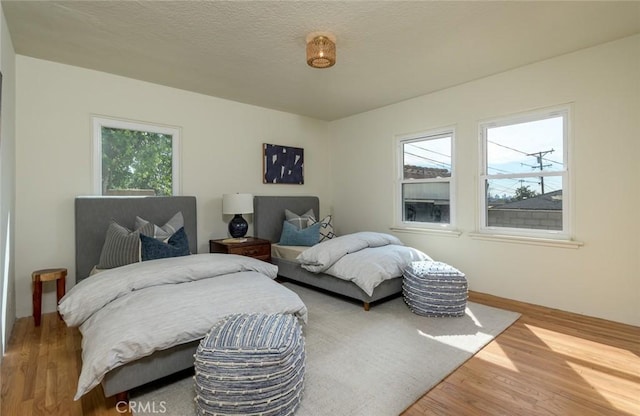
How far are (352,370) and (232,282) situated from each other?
109 centimetres

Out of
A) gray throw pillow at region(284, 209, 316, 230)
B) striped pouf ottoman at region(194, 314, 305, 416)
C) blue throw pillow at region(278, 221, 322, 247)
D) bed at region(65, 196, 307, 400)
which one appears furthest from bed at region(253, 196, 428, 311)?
striped pouf ottoman at region(194, 314, 305, 416)

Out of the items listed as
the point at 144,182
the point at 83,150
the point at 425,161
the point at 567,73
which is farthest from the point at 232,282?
the point at 567,73

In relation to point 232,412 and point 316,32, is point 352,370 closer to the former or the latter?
point 232,412

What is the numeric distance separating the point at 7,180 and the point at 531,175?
195 inches

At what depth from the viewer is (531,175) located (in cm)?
345

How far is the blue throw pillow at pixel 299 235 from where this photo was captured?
436cm

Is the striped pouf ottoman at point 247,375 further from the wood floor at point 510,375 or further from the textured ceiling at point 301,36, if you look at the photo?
the textured ceiling at point 301,36

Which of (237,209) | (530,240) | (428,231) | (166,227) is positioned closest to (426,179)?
(428,231)

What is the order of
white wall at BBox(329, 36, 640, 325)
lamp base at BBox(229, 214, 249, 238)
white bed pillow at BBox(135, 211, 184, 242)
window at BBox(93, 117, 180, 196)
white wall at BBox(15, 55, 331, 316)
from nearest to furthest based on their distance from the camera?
white wall at BBox(329, 36, 640, 325)
white wall at BBox(15, 55, 331, 316)
white bed pillow at BBox(135, 211, 184, 242)
window at BBox(93, 117, 180, 196)
lamp base at BBox(229, 214, 249, 238)

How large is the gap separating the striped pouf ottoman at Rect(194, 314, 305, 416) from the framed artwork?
3.41 m

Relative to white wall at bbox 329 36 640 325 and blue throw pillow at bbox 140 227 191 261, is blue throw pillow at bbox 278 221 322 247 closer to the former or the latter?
white wall at bbox 329 36 640 325

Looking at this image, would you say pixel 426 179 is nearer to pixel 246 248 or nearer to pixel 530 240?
pixel 530 240

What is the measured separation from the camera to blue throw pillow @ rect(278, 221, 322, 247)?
4.36 m

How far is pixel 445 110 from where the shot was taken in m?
4.09
